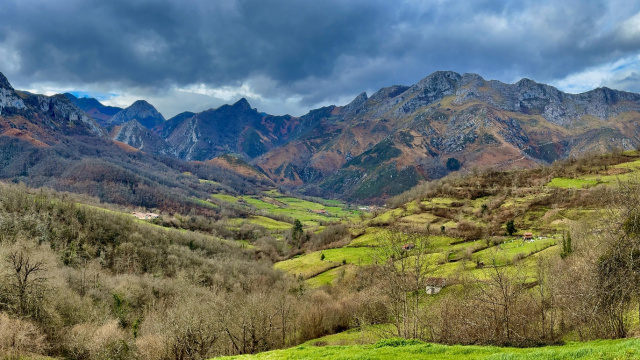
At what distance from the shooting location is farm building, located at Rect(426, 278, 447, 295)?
211 feet

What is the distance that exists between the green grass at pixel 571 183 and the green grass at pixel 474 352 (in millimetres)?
122432

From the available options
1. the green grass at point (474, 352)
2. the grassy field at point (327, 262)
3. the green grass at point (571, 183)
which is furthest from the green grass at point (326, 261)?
the green grass at point (571, 183)

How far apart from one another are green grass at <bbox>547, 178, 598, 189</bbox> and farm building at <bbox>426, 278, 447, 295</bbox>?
8542 centimetres

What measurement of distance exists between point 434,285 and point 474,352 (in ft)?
152

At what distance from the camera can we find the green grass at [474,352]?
592 inches

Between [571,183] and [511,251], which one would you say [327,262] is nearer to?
[511,251]

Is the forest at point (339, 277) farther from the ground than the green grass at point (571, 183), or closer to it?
closer to it

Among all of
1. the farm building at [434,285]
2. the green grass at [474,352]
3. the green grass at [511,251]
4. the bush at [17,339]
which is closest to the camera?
the green grass at [474,352]

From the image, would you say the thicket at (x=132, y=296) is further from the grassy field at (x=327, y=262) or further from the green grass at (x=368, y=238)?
the green grass at (x=368, y=238)

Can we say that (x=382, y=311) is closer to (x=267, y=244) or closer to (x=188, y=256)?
(x=188, y=256)

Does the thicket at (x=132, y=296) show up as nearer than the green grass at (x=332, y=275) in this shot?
Yes

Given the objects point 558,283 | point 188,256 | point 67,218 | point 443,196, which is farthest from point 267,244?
point 558,283

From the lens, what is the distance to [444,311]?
3850 cm

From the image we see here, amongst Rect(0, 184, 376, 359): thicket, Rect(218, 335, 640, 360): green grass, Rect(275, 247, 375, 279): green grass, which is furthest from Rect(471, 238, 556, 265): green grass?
Rect(218, 335, 640, 360): green grass
